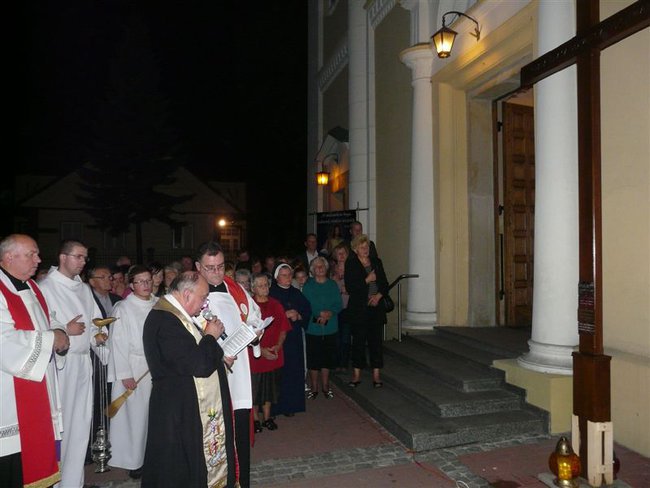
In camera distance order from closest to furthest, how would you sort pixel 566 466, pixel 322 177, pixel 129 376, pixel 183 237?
pixel 566 466 → pixel 129 376 → pixel 322 177 → pixel 183 237

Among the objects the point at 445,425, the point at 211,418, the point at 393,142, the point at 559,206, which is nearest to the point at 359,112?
the point at 393,142

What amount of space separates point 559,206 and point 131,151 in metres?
29.5

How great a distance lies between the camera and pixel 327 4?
14836 millimetres

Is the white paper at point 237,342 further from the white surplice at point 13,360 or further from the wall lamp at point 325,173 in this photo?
the wall lamp at point 325,173

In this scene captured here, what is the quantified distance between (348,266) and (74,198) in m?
31.8


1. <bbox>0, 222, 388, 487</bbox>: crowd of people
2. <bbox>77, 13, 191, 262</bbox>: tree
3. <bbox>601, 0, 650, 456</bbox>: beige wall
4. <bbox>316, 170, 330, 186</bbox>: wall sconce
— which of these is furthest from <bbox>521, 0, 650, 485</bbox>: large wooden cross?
<bbox>77, 13, 191, 262</bbox>: tree

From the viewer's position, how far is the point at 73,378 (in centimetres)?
441

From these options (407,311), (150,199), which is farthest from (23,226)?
(407,311)

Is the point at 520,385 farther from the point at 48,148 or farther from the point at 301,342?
the point at 48,148

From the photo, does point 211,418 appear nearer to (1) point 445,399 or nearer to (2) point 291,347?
(2) point 291,347

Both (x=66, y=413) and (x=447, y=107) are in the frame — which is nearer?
(x=66, y=413)

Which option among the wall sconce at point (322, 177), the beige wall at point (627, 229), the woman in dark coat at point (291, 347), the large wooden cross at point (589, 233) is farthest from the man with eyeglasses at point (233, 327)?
the wall sconce at point (322, 177)

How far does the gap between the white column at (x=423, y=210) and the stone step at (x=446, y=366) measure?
0.61 meters

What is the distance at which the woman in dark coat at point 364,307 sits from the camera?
672 cm
